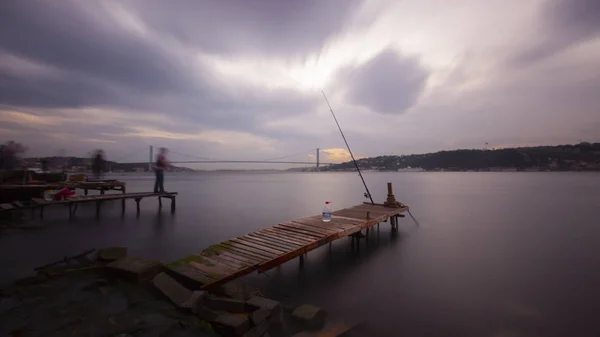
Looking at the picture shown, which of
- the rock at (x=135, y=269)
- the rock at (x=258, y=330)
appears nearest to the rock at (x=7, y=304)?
the rock at (x=135, y=269)

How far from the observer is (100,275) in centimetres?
578

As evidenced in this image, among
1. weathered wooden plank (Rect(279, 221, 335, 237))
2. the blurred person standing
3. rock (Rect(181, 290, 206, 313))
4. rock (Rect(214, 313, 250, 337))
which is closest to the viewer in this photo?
rock (Rect(214, 313, 250, 337))

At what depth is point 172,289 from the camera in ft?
16.3

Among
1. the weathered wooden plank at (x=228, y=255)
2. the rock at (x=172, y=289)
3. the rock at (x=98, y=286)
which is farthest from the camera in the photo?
the weathered wooden plank at (x=228, y=255)

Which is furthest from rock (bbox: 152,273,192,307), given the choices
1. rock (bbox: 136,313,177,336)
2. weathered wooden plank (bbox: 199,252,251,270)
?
weathered wooden plank (bbox: 199,252,251,270)

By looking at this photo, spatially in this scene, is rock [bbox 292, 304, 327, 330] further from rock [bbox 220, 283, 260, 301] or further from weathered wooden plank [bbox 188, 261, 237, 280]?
weathered wooden plank [bbox 188, 261, 237, 280]

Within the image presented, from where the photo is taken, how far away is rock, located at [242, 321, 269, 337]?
405cm

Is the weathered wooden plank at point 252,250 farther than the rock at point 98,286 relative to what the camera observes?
Yes

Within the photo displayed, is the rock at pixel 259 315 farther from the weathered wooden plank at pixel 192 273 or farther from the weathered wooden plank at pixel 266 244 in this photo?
the weathered wooden plank at pixel 266 244

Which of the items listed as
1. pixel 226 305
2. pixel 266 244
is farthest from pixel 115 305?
pixel 266 244

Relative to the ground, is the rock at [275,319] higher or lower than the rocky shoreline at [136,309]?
lower

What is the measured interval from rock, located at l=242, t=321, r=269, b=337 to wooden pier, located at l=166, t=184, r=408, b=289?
1.15 meters

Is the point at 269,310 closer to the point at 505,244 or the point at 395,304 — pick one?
the point at 395,304

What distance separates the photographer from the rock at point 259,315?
13.9 feet
